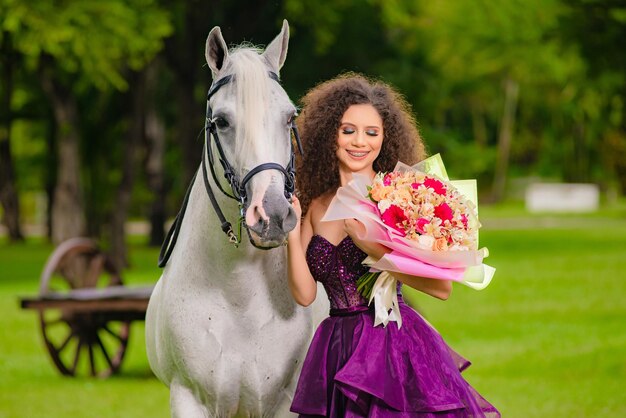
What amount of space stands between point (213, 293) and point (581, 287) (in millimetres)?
15989

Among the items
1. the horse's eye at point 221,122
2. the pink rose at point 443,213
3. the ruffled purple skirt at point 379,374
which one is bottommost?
the ruffled purple skirt at point 379,374

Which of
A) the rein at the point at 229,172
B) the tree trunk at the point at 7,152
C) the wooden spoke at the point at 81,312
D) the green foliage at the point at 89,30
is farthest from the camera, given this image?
the tree trunk at the point at 7,152

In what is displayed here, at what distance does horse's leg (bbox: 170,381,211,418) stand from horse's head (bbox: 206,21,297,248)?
1.00 meters

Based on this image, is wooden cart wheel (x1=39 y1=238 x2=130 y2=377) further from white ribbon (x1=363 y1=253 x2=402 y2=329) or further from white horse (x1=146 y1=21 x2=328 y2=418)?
white ribbon (x1=363 y1=253 x2=402 y2=329)

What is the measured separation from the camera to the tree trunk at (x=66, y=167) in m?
26.0

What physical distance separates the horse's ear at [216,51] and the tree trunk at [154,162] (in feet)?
85.3

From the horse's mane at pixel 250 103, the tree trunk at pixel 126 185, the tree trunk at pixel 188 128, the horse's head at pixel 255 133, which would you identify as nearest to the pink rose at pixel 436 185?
the horse's head at pixel 255 133

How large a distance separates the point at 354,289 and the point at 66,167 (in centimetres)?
2271

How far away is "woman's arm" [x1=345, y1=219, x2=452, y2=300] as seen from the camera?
4.81 metres

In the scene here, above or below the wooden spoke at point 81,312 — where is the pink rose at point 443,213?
above

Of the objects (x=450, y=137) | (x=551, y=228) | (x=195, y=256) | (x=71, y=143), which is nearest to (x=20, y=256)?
(x=71, y=143)

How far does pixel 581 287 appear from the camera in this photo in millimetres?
20250

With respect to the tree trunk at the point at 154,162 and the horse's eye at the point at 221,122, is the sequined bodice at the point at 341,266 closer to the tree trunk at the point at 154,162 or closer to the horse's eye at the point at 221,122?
the horse's eye at the point at 221,122

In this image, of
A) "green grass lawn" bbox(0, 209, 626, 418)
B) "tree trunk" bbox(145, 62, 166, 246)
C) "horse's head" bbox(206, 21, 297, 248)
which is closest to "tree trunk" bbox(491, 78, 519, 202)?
"tree trunk" bbox(145, 62, 166, 246)
